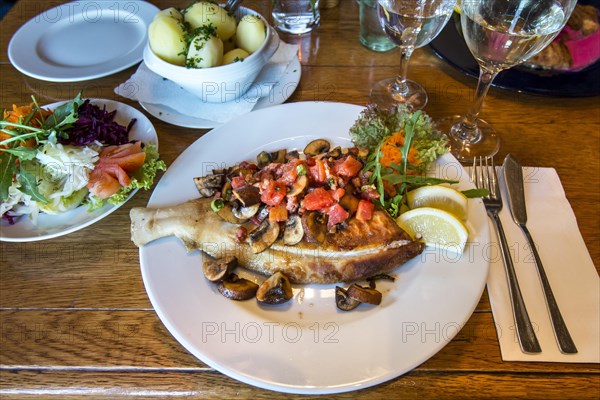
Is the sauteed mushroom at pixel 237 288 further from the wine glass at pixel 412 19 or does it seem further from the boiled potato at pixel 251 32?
the wine glass at pixel 412 19

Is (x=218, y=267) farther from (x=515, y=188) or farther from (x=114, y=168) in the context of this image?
(x=515, y=188)

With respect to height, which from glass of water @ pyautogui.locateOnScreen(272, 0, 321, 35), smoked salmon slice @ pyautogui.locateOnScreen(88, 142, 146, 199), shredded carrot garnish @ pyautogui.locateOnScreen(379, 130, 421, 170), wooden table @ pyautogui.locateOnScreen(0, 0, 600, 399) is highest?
glass of water @ pyautogui.locateOnScreen(272, 0, 321, 35)

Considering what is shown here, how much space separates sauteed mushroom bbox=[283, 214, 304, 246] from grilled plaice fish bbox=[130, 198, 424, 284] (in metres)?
0.02

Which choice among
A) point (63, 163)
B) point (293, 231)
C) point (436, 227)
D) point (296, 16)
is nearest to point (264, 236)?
point (293, 231)

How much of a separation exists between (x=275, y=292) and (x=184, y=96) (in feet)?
3.59

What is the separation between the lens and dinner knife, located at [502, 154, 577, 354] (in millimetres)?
1210

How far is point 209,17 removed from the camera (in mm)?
1800

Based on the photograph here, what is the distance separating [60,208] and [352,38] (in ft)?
5.57

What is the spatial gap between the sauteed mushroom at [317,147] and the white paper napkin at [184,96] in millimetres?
384

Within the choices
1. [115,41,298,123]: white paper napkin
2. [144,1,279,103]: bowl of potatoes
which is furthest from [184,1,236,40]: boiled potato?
[115,41,298,123]: white paper napkin

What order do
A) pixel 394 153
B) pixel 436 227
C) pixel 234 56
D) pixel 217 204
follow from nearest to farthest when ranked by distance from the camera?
pixel 436 227
pixel 217 204
pixel 394 153
pixel 234 56

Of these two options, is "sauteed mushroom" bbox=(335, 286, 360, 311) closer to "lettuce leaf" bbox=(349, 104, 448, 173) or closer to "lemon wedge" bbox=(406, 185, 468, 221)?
"lemon wedge" bbox=(406, 185, 468, 221)

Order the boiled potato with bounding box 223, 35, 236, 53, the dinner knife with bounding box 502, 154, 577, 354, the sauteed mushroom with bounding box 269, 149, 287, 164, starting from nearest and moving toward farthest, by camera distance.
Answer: the dinner knife with bounding box 502, 154, 577, 354 < the sauteed mushroom with bounding box 269, 149, 287, 164 < the boiled potato with bounding box 223, 35, 236, 53

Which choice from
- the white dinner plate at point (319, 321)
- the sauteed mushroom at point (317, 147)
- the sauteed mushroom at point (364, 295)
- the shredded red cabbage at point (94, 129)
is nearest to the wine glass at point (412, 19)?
the sauteed mushroom at point (317, 147)
